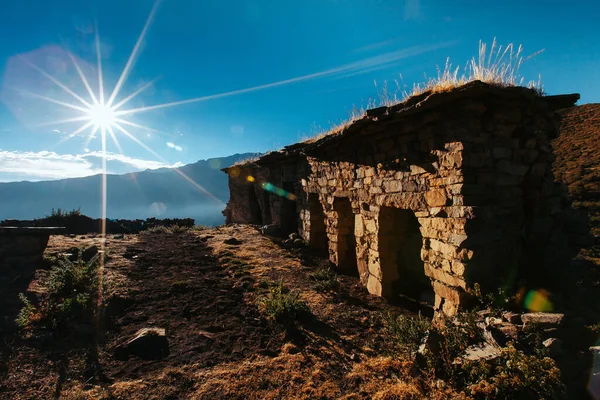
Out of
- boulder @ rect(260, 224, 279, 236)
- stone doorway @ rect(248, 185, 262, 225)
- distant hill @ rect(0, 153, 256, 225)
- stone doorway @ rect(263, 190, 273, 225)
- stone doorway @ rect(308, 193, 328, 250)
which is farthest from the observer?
distant hill @ rect(0, 153, 256, 225)

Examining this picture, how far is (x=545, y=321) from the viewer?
11.8 feet

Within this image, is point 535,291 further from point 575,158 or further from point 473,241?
point 575,158

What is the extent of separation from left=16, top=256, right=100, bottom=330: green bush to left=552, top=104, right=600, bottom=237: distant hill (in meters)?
16.2

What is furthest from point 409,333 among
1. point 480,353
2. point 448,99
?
point 448,99

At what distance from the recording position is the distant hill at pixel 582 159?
48.7 feet

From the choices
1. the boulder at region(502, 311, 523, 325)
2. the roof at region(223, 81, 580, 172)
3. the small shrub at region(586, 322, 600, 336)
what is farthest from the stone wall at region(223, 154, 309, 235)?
the small shrub at region(586, 322, 600, 336)

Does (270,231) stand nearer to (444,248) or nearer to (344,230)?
(344,230)

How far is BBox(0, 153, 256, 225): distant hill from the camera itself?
554ft

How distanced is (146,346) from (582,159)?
23.3 meters

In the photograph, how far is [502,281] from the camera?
4617 mm

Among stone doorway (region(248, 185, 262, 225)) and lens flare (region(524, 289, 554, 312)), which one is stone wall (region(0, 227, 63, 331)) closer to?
lens flare (region(524, 289, 554, 312))

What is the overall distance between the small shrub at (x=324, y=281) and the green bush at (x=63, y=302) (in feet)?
14.8

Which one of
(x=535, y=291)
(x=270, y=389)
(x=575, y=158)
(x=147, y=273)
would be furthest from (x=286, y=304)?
(x=575, y=158)

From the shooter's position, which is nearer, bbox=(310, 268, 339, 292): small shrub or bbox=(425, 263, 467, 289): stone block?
bbox=(425, 263, 467, 289): stone block
